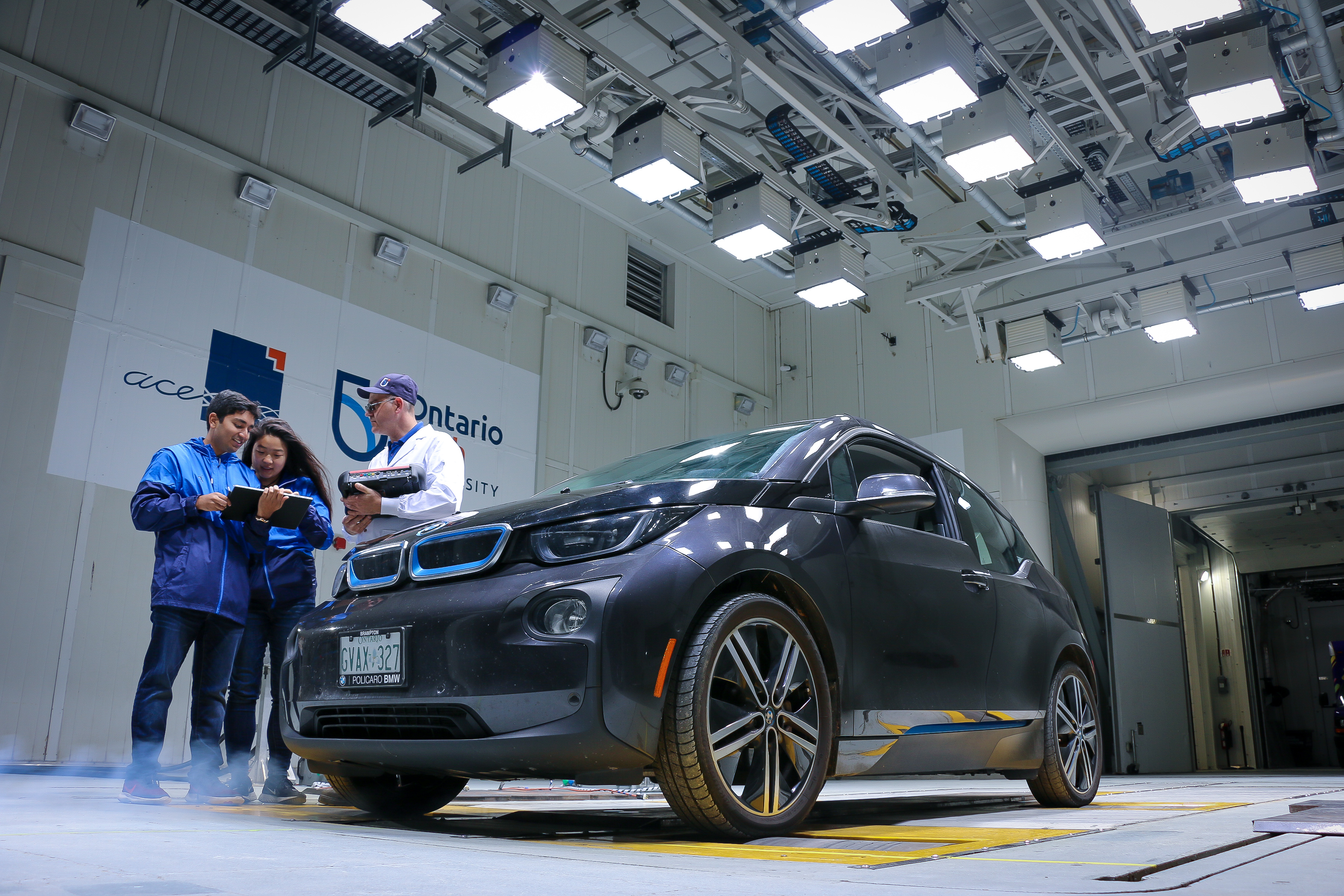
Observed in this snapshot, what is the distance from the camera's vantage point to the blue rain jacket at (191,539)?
3463 millimetres

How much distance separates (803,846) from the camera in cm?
216

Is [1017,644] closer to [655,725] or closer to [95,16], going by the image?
[655,725]

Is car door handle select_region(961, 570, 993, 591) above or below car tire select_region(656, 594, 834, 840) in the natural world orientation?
above

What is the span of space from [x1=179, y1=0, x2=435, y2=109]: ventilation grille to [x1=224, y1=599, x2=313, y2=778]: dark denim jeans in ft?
19.0

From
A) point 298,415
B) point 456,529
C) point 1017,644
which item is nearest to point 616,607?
point 456,529

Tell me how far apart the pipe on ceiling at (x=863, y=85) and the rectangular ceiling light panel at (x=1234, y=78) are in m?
1.77

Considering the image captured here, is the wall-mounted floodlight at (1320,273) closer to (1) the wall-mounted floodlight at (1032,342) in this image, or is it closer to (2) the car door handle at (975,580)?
(1) the wall-mounted floodlight at (1032,342)

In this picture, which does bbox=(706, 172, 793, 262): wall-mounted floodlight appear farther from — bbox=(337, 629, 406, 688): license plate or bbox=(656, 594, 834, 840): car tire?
bbox=(337, 629, 406, 688): license plate

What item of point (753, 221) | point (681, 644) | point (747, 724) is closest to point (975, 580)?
point (747, 724)

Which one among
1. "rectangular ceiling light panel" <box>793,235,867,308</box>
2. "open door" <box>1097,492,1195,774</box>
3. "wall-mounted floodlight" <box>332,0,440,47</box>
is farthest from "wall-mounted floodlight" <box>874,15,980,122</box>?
"open door" <box>1097,492,1195,774</box>

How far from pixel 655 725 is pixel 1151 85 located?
24.5 ft

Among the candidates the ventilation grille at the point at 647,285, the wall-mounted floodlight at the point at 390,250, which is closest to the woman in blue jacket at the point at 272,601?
the wall-mounted floodlight at the point at 390,250

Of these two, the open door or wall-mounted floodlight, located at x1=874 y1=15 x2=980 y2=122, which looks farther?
the open door

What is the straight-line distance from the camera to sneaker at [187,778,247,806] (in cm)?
343
